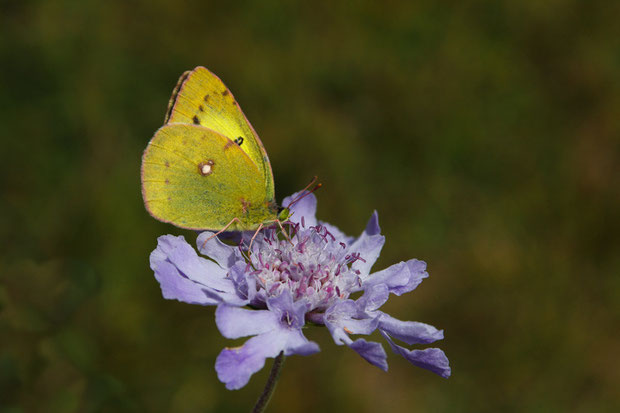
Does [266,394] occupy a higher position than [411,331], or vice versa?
[411,331]

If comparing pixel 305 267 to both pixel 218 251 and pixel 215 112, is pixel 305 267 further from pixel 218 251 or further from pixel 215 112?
pixel 215 112

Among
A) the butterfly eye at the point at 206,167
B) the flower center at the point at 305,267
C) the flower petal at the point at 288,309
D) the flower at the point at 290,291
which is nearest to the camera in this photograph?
the flower at the point at 290,291

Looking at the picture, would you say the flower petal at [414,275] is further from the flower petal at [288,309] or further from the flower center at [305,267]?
the flower petal at [288,309]

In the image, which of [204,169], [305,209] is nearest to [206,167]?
[204,169]

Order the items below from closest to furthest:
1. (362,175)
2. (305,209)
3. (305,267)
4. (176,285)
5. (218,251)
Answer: (176,285) → (305,267) → (218,251) → (305,209) → (362,175)

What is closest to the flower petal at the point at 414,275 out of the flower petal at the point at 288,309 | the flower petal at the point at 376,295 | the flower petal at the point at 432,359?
the flower petal at the point at 376,295

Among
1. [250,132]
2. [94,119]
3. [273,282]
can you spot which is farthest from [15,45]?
[273,282]
